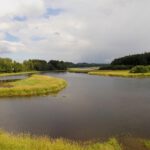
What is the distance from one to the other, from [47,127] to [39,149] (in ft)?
29.2

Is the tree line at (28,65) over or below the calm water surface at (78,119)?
over

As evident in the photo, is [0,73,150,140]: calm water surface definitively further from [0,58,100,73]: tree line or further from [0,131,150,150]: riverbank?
[0,58,100,73]: tree line

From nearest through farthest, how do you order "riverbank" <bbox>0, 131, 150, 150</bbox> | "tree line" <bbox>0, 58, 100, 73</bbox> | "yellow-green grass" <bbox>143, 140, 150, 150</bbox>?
"riverbank" <bbox>0, 131, 150, 150</bbox>, "yellow-green grass" <bbox>143, 140, 150, 150</bbox>, "tree line" <bbox>0, 58, 100, 73</bbox>

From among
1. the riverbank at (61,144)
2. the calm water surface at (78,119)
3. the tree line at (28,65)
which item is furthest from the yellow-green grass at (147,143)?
the tree line at (28,65)

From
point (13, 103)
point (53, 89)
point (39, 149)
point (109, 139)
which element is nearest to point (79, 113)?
point (109, 139)

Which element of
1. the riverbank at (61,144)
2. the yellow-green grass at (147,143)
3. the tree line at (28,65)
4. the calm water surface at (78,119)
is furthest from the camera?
the tree line at (28,65)

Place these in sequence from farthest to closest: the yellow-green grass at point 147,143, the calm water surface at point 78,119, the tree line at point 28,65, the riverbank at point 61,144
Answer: the tree line at point 28,65 → the calm water surface at point 78,119 → the yellow-green grass at point 147,143 → the riverbank at point 61,144

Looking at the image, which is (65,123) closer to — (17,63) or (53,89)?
(53,89)

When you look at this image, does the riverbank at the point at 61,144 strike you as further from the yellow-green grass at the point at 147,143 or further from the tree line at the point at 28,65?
the tree line at the point at 28,65

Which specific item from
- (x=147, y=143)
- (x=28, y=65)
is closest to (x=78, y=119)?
(x=147, y=143)

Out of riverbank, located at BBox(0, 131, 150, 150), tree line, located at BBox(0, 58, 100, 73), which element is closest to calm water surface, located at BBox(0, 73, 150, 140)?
riverbank, located at BBox(0, 131, 150, 150)

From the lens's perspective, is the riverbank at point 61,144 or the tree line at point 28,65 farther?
the tree line at point 28,65

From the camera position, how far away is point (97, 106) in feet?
95.8

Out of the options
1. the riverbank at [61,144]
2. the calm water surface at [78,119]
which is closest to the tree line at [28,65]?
the calm water surface at [78,119]
